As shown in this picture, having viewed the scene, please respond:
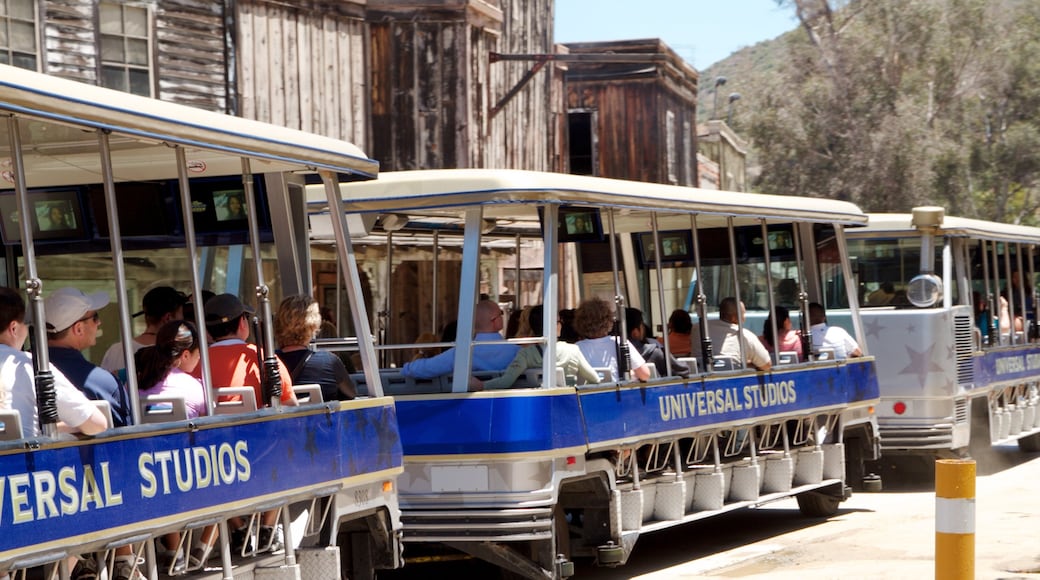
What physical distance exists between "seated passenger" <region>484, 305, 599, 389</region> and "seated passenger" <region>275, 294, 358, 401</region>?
5.30 feet

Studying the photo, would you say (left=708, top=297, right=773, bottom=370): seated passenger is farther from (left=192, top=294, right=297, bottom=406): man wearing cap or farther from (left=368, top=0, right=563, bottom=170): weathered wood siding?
(left=368, top=0, right=563, bottom=170): weathered wood siding

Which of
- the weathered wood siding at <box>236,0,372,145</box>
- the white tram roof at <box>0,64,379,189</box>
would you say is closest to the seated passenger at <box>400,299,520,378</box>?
the white tram roof at <box>0,64,379,189</box>

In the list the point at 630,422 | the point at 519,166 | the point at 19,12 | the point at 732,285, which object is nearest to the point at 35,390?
the point at 630,422

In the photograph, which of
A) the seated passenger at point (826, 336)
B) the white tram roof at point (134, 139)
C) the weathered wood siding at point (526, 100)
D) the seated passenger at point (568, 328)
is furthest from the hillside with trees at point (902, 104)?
the white tram roof at point (134, 139)

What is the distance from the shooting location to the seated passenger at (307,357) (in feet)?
26.9

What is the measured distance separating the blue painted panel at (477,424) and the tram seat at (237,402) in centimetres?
210

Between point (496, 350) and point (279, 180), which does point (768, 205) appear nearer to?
point (496, 350)

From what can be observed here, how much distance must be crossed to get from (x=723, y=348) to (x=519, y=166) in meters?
12.9

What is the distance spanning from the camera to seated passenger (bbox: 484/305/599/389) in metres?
9.70

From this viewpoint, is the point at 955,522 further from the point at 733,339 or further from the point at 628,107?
the point at 628,107

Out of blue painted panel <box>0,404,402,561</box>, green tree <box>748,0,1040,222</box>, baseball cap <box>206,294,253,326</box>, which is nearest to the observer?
blue painted panel <box>0,404,402,561</box>

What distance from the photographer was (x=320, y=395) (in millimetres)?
7711

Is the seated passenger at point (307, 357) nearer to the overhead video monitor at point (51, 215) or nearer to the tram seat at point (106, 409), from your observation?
the overhead video monitor at point (51, 215)

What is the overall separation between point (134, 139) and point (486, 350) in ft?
12.2
